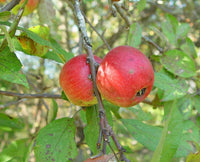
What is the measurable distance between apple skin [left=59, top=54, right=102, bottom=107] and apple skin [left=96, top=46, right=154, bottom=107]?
11 centimetres

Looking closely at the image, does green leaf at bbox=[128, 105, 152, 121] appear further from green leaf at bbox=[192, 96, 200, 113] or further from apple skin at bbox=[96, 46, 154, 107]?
apple skin at bbox=[96, 46, 154, 107]

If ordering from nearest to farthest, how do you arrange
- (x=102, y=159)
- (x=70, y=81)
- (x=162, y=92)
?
1. (x=102, y=159)
2. (x=70, y=81)
3. (x=162, y=92)

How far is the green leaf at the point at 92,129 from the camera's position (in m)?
1.21

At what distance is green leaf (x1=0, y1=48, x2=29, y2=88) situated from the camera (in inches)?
35.6

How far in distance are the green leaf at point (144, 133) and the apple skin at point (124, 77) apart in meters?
0.42

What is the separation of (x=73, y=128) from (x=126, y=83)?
525 millimetres

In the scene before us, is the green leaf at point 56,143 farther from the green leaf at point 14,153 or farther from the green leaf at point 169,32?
the green leaf at point 169,32

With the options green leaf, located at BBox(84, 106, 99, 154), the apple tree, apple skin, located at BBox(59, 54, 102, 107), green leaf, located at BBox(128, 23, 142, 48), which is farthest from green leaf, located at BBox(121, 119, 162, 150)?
green leaf, located at BBox(128, 23, 142, 48)

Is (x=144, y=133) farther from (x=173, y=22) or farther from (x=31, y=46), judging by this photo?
(x=173, y=22)

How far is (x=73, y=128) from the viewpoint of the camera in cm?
134

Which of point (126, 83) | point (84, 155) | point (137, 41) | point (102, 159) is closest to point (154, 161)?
point (102, 159)

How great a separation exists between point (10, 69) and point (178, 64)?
3.75 feet

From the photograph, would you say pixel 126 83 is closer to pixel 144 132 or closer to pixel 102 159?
pixel 102 159

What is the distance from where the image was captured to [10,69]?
37.3 inches
